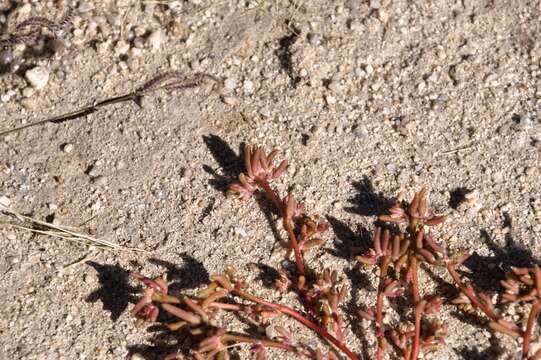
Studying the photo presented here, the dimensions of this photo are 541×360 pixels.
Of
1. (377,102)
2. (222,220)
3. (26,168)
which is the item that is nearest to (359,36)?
(377,102)

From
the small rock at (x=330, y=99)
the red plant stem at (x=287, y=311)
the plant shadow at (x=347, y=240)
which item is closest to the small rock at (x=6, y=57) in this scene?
the small rock at (x=330, y=99)

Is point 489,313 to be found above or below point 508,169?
below

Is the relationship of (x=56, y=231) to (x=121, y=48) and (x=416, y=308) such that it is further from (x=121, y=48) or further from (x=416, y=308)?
(x=416, y=308)

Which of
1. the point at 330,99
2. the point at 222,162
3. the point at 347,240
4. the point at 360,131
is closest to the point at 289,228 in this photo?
the point at 347,240

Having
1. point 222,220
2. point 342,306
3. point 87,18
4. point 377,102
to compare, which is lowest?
point 342,306

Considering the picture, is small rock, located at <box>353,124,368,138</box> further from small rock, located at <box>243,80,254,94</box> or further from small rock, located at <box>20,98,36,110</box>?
small rock, located at <box>20,98,36,110</box>

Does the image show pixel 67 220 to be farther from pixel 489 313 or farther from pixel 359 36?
pixel 489 313

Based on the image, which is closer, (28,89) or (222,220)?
(222,220)

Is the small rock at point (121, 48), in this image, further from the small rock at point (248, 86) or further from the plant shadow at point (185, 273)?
the plant shadow at point (185, 273)
